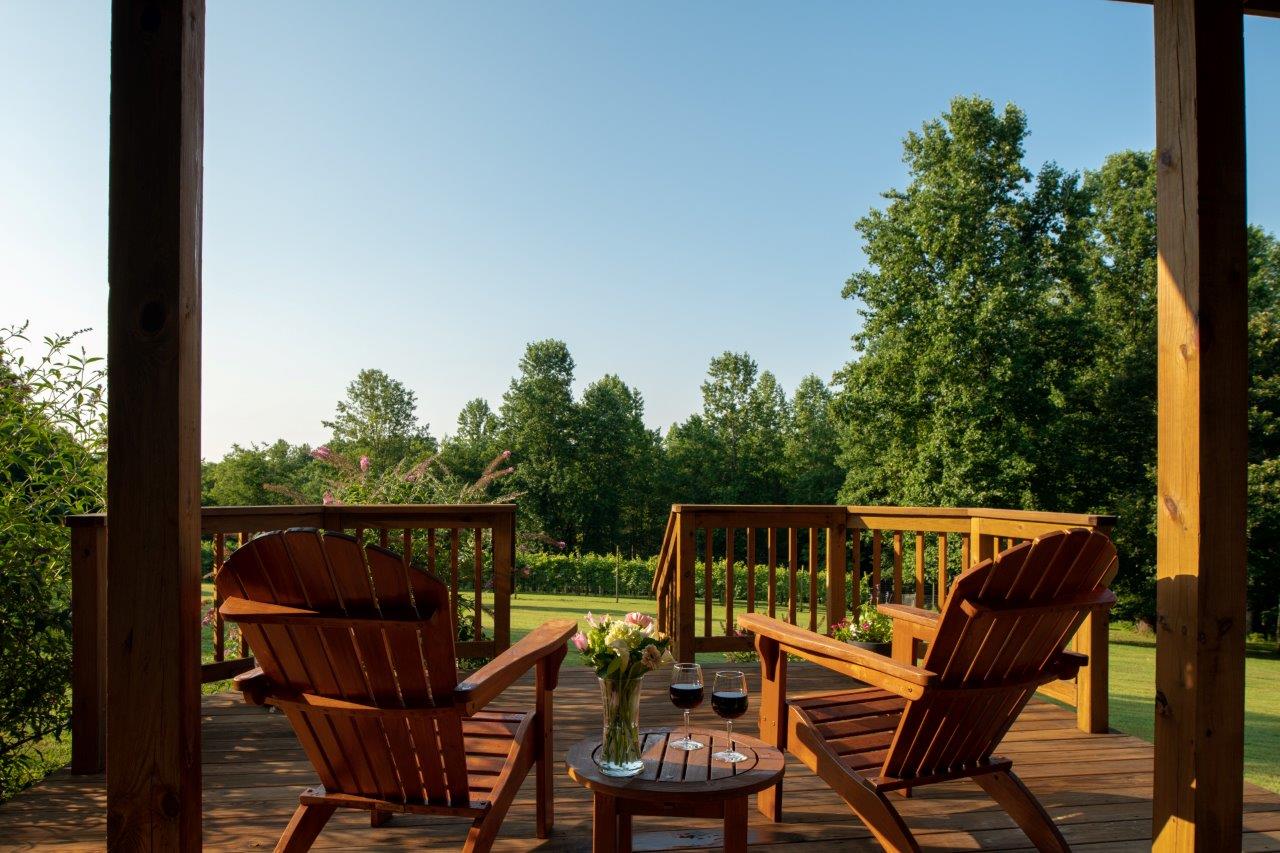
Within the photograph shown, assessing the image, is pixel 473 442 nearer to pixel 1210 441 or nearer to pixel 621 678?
pixel 621 678

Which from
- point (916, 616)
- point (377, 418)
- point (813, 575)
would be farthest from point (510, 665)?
point (377, 418)

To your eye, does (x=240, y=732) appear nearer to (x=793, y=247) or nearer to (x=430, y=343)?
(x=793, y=247)

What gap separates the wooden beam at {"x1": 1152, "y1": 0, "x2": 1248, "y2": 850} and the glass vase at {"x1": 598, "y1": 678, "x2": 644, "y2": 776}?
1.30 meters

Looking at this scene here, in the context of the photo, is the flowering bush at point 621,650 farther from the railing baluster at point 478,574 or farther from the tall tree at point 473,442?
the tall tree at point 473,442

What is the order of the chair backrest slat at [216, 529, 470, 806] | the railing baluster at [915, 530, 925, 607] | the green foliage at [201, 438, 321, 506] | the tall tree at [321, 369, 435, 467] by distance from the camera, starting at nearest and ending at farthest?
the chair backrest slat at [216, 529, 470, 806]
the railing baluster at [915, 530, 925, 607]
the green foliage at [201, 438, 321, 506]
the tall tree at [321, 369, 435, 467]

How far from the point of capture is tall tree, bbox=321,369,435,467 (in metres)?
30.1

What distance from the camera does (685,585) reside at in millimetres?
4977

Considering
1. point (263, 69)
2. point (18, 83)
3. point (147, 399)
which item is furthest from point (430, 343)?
point (147, 399)

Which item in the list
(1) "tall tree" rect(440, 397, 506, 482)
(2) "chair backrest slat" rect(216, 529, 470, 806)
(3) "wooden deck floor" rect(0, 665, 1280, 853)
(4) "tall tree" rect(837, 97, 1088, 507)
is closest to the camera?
(2) "chair backrest slat" rect(216, 529, 470, 806)

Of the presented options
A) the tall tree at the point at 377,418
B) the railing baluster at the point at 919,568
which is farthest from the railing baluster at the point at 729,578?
the tall tree at the point at 377,418

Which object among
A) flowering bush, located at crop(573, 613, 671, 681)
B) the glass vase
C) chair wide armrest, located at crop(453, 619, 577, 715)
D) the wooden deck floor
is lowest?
the wooden deck floor

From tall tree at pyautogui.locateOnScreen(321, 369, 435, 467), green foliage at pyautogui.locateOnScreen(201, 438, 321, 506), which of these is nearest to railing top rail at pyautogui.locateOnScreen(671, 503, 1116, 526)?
green foliage at pyautogui.locateOnScreen(201, 438, 321, 506)

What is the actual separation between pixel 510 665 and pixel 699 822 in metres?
1.06

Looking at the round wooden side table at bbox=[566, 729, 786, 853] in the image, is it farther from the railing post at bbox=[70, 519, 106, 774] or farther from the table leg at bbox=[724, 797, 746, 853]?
the railing post at bbox=[70, 519, 106, 774]
